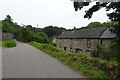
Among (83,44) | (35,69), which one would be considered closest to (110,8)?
(35,69)

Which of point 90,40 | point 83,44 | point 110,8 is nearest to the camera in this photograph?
point 110,8

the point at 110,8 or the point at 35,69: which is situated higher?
the point at 110,8

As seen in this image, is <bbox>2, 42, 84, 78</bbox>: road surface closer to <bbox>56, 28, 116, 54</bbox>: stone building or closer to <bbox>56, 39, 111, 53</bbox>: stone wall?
<bbox>56, 28, 116, 54</bbox>: stone building

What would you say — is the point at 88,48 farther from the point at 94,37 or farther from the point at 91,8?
the point at 91,8

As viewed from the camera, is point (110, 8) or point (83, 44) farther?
point (83, 44)

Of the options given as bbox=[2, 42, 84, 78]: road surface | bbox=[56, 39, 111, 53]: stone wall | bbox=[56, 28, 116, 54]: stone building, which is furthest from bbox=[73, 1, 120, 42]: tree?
bbox=[56, 39, 111, 53]: stone wall

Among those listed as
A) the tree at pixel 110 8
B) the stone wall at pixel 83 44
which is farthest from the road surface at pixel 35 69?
the stone wall at pixel 83 44

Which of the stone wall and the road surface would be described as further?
the stone wall

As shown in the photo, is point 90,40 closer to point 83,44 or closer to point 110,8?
point 83,44

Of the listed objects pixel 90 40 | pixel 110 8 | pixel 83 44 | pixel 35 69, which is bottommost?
pixel 35 69

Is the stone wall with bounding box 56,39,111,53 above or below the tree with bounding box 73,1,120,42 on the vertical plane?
below

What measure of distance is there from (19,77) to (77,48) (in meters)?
39.1

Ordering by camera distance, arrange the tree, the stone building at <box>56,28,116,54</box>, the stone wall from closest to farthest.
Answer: the tree
the stone building at <box>56,28,116,54</box>
the stone wall

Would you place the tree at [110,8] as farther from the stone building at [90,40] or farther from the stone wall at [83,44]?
the stone wall at [83,44]
